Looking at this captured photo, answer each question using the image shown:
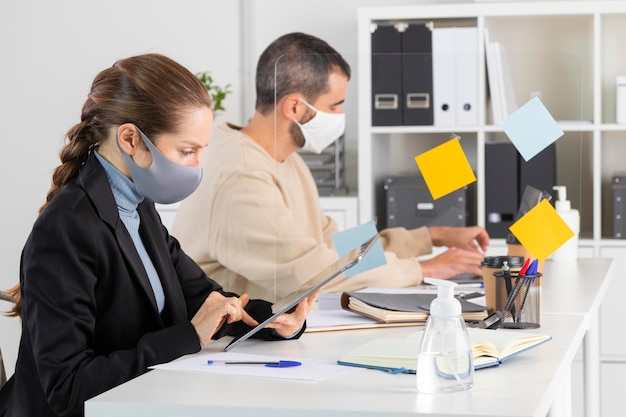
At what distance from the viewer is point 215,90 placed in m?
4.19

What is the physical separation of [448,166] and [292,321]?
711 millimetres

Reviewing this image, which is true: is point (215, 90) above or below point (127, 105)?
above

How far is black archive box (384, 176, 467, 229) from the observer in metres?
2.27

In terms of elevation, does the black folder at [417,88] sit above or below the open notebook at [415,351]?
above

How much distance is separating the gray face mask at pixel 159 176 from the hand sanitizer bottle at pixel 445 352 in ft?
1.94

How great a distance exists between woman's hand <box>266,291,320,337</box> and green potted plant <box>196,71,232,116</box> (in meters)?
2.30

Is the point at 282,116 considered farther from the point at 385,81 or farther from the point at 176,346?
the point at 176,346

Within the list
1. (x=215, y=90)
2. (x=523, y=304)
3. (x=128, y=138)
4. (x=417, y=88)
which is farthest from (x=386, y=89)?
(x=215, y=90)

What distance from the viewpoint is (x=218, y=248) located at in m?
2.29

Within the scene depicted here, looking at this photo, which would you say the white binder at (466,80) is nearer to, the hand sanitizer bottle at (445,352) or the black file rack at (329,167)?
the black file rack at (329,167)

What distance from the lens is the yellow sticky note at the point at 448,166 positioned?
→ 7.24 ft

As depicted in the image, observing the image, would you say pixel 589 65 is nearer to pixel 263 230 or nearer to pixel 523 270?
pixel 263 230

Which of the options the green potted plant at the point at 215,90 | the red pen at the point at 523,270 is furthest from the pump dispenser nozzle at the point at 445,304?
the green potted plant at the point at 215,90

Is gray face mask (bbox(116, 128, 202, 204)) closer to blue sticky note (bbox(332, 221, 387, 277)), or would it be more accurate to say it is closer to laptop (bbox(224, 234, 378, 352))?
laptop (bbox(224, 234, 378, 352))
